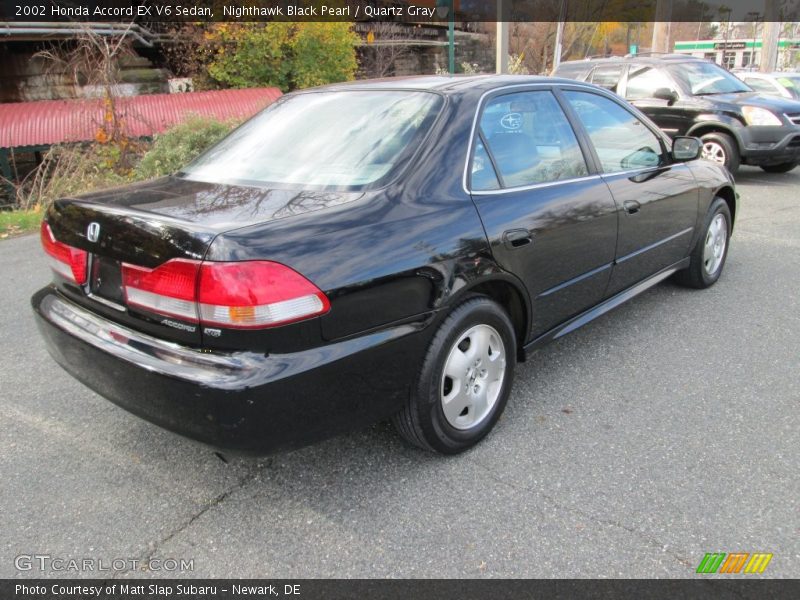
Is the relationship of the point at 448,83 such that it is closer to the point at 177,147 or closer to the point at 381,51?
the point at 177,147

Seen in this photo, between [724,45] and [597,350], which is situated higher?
[724,45]

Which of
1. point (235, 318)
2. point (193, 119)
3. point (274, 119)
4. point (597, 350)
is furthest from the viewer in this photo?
point (193, 119)

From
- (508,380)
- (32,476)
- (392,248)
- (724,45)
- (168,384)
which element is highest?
Answer: (724,45)

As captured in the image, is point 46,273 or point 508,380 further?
point 46,273

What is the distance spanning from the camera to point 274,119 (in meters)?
3.29

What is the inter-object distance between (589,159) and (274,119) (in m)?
1.73

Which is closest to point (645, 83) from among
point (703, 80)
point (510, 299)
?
point (703, 80)

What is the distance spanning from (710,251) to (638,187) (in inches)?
57.1

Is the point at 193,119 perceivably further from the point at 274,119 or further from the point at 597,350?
the point at 597,350

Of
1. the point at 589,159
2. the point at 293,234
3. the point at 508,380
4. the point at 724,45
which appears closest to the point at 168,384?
the point at 293,234

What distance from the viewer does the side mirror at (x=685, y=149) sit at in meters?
4.11

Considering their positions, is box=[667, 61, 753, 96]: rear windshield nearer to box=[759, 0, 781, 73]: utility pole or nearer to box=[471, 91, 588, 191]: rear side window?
box=[471, 91, 588, 191]: rear side window

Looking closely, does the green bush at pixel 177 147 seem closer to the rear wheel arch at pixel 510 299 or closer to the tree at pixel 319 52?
the rear wheel arch at pixel 510 299

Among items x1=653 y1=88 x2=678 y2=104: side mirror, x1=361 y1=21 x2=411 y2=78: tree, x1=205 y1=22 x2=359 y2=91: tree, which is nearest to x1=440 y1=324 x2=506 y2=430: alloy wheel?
x1=653 y1=88 x2=678 y2=104: side mirror
